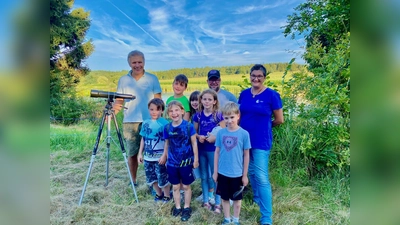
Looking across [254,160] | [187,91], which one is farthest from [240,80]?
[254,160]

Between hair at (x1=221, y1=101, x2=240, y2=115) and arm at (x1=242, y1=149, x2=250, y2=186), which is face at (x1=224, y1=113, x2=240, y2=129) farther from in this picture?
arm at (x1=242, y1=149, x2=250, y2=186)

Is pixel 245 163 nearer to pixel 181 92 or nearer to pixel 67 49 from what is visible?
pixel 181 92

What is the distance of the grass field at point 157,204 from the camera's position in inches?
97.8

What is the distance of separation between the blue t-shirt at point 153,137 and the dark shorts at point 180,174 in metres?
0.28

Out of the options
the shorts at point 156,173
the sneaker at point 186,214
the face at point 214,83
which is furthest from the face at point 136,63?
the sneaker at point 186,214

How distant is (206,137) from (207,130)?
0.25 feet

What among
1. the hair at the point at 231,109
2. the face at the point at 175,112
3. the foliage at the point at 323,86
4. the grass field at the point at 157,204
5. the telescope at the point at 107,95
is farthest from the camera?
the foliage at the point at 323,86

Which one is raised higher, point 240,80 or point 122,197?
point 240,80

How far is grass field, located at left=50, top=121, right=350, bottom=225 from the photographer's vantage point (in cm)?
248

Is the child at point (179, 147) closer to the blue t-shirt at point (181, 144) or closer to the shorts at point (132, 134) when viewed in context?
the blue t-shirt at point (181, 144)

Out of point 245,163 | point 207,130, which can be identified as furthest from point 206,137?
point 245,163
